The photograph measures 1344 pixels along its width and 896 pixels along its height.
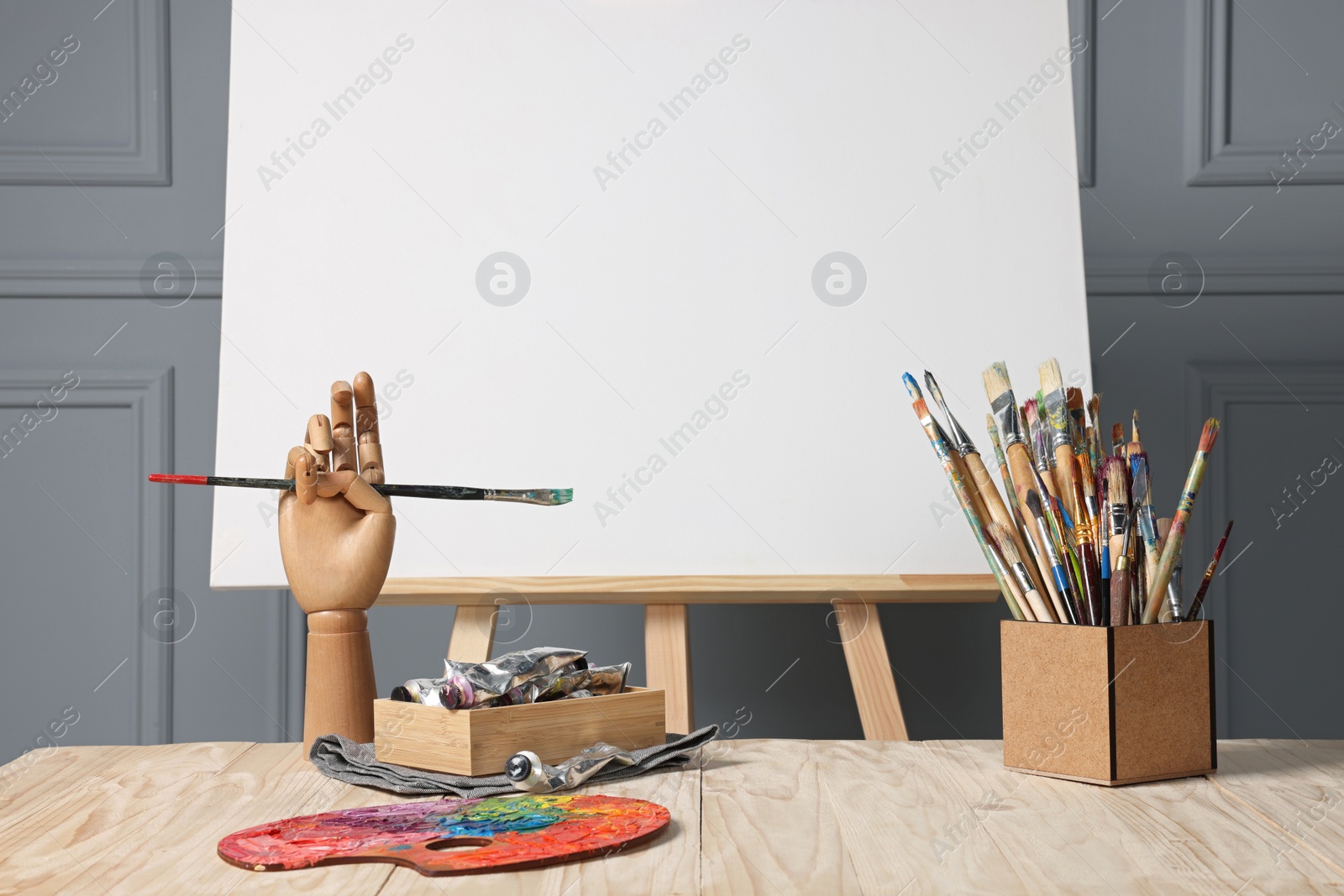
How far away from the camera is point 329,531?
0.72m

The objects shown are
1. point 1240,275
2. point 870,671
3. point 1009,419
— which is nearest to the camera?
point 1009,419

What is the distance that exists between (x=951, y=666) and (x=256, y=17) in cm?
129

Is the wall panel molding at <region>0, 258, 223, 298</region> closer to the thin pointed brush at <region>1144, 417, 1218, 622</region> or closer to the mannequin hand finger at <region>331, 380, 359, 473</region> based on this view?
the mannequin hand finger at <region>331, 380, 359, 473</region>

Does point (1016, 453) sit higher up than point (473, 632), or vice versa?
point (1016, 453)

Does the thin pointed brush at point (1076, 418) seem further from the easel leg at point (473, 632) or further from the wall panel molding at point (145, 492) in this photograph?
the wall panel molding at point (145, 492)

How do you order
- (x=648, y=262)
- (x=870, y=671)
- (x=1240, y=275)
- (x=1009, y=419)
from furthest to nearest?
(x=1240, y=275) → (x=648, y=262) → (x=870, y=671) → (x=1009, y=419)

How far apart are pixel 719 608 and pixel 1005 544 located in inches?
Result: 34.9

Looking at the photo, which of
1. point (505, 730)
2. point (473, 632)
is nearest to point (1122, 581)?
point (505, 730)

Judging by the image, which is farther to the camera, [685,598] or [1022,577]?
[685,598]

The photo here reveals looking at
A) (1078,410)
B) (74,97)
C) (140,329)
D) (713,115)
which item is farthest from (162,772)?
(74,97)

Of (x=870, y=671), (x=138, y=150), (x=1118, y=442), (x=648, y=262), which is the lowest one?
(x=870, y=671)

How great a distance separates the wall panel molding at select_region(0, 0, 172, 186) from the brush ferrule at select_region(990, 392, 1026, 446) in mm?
1366

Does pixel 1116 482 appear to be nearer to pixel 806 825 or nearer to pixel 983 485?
pixel 983 485

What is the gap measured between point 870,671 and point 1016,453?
450mm
